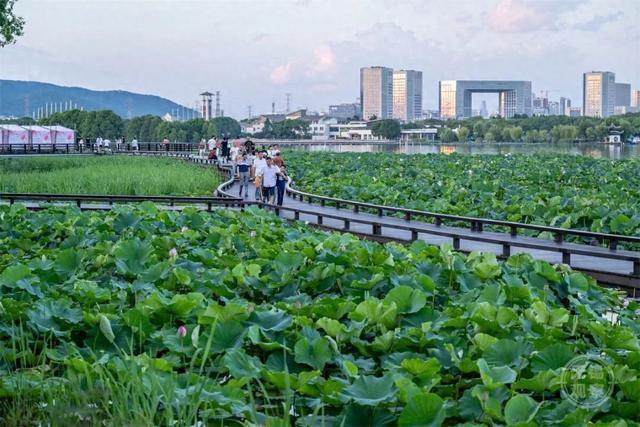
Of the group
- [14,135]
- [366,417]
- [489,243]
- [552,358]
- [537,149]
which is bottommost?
[489,243]

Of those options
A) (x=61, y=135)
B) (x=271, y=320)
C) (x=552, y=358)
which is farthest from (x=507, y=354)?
(x=61, y=135)

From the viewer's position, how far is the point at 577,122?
149500mm

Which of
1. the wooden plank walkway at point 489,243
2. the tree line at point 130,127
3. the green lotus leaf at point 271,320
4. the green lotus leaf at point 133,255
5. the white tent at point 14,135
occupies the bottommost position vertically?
the wooden plank walkway at point 489,243

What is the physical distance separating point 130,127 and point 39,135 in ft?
177

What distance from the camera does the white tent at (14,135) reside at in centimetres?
7850

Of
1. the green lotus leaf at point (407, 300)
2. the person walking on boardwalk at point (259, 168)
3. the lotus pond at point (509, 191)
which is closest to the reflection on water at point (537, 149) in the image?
the lotus pond at point (509, 191)

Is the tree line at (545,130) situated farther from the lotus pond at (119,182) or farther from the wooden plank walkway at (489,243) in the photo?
the wooden plank walkway at (489,243)

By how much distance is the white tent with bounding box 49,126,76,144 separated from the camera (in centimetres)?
8256

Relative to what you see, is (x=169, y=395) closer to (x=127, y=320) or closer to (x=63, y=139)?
(x=127, y=320)

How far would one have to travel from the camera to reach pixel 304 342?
525 centimetres

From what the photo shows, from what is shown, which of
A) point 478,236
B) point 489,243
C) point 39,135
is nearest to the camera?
point 478,236

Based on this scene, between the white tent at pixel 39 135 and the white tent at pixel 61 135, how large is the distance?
0.43 m

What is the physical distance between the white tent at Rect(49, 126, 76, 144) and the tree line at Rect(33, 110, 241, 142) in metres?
34.3

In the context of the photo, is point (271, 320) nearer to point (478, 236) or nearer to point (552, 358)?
point (552, 358)
